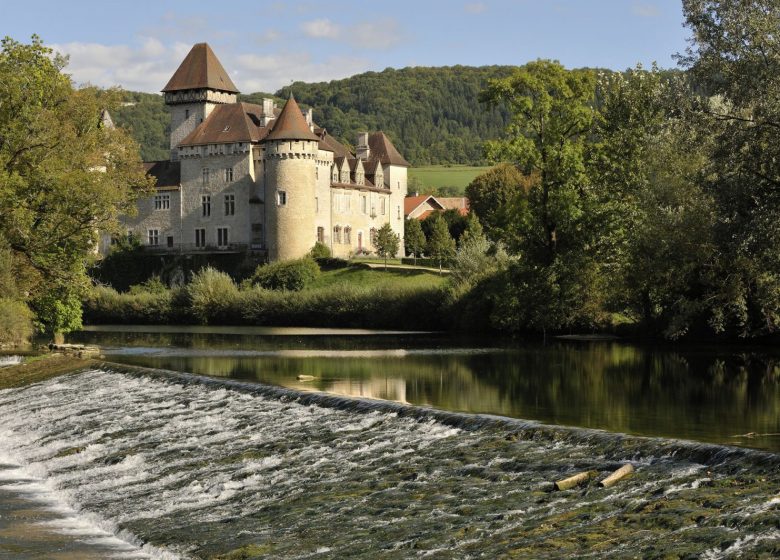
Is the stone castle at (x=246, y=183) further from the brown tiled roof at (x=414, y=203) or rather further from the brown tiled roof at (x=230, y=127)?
the brown tiled roof at (x=414, y=203)

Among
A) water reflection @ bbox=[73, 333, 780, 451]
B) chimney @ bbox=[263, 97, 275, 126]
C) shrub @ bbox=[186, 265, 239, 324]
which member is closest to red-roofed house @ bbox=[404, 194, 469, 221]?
chimney @ bbox=[263, 97, 275, 126]

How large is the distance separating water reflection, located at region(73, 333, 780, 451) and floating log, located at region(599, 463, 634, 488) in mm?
3581

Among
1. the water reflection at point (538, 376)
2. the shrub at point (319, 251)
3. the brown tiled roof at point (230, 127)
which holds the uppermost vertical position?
the brown tiled roof at point (230, 127)

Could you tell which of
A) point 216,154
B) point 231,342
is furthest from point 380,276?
point 231,342

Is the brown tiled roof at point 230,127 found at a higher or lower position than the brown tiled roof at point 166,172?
higher

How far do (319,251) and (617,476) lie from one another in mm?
68283

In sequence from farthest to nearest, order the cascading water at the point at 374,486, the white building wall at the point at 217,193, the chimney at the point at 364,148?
1. the chimney at the point at 364,148
2. the white building wall at the point at 217,193
3. the cascading water at the point at 374,486

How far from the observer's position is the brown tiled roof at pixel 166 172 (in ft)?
293

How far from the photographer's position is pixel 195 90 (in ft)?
289

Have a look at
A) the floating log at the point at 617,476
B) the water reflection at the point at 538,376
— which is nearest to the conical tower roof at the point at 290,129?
the water reflection at the point at 538,376

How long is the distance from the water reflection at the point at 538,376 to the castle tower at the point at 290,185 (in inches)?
1434

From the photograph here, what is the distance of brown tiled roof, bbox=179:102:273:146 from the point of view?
85500 mm

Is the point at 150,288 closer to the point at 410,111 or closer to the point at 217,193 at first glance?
the point at 217,193

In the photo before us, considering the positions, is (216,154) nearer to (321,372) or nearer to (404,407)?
(321,372)
